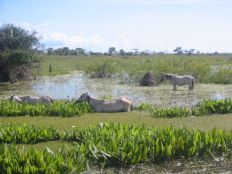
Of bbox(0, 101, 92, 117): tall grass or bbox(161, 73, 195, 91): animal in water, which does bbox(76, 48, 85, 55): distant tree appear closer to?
bbox(161, 73, 195, 91): animal in water

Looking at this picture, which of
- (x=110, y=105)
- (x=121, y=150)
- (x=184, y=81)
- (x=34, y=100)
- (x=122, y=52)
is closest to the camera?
(x=121, y=150)

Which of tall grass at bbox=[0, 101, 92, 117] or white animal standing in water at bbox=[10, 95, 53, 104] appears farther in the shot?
white animal standing in water at bbox=[10, 95, 53, 104]

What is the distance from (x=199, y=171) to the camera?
674cm

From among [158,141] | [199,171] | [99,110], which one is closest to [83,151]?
[158,141]

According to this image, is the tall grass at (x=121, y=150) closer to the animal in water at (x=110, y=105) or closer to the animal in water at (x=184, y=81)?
the animal in water at (x=110, y=105)

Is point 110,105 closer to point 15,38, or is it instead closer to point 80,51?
point 15,38

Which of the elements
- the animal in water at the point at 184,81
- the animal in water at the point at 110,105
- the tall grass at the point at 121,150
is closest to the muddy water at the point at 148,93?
the animal in water at the point at 184,81

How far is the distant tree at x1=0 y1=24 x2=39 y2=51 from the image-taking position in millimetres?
26031

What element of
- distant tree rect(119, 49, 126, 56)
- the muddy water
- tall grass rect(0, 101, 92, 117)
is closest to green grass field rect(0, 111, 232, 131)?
tall grass rect(0, 101, 92, 117)

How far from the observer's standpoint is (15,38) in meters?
26.1

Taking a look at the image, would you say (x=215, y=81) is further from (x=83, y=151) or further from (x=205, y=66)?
(x=83, y=151)

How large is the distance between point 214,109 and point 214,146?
459 cm

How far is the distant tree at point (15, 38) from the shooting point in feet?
85.4

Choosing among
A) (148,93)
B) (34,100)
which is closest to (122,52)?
(148,93)
